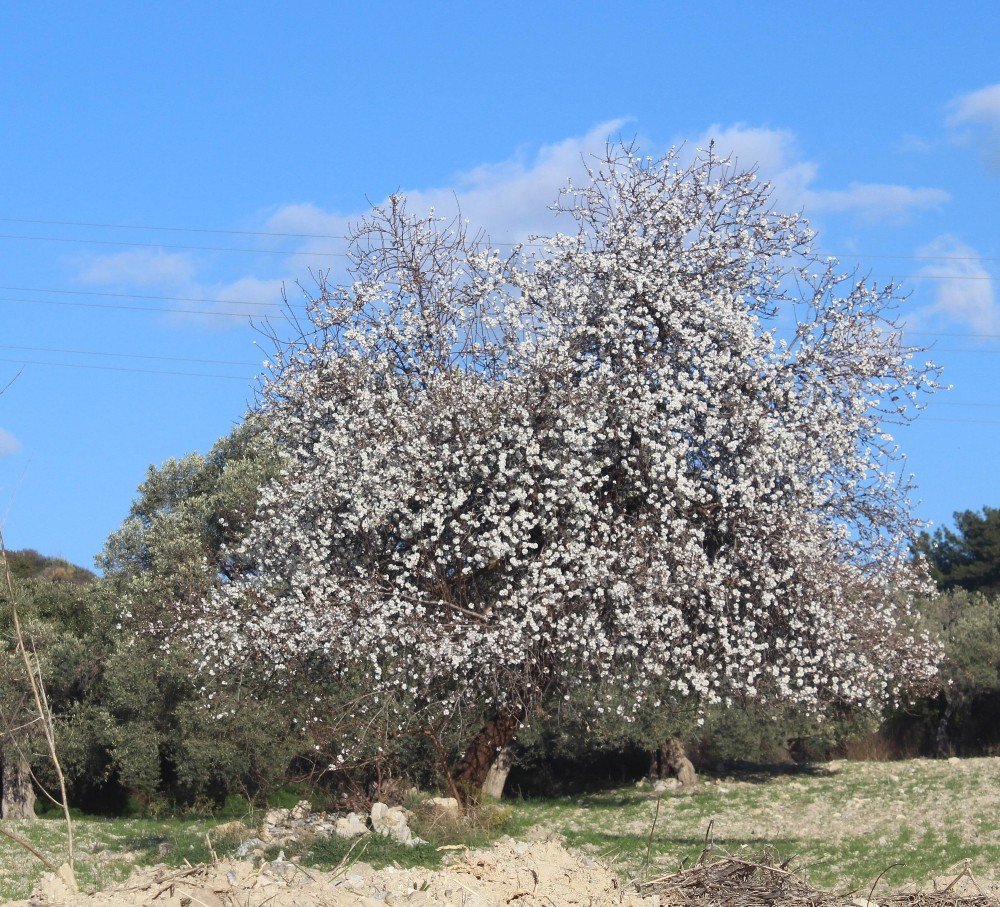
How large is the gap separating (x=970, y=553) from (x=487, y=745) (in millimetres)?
51206

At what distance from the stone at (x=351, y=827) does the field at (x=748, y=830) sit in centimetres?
26

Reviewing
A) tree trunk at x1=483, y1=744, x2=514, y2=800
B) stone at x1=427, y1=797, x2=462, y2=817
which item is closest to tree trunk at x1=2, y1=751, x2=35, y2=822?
tree trunk at x1=483, y1=744, x2=514, y2=800

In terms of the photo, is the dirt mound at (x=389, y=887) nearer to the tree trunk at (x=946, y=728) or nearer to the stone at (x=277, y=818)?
the stone at (x=277, y=818)

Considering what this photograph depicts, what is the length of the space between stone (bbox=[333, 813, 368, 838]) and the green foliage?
47218 mm

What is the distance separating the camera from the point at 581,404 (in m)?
13.6

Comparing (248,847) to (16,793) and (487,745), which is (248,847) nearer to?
(487,745)

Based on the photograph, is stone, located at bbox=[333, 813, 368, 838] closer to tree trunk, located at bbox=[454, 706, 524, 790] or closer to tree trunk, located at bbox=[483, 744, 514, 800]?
tree trunk, located at bbox=[454, 706, 524, 790]

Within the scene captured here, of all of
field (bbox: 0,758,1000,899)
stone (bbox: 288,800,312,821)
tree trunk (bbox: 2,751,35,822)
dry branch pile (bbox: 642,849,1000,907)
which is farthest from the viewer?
tree trunk (bbox: 2,751,35,822)

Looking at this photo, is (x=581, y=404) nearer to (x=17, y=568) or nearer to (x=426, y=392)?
(x=426, y=392)

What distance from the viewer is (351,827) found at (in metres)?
14.7

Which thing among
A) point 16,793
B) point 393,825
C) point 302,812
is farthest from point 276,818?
point 16,793

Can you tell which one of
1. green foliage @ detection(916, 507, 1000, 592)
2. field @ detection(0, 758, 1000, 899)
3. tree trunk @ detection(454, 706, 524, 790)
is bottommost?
field @ detection(0, 758, 1000, 899)

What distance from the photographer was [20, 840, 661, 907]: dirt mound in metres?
7.52

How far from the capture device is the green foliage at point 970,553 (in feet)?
190
